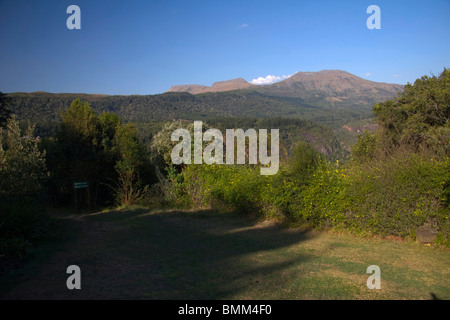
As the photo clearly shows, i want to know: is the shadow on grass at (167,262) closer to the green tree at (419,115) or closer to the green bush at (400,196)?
the green bush at (400,196)

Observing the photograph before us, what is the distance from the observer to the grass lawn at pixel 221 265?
15.0 feet

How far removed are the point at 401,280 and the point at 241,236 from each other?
4260mm

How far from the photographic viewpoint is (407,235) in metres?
7.81

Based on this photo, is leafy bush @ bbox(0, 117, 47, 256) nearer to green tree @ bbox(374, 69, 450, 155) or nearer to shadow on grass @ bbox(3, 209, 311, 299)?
shadow on grass @ bbox(3, 209, 311, 299)

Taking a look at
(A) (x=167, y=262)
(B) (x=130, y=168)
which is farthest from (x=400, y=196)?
(B) (x=130, y=168)

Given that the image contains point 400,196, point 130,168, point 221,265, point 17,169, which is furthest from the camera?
point 130,168

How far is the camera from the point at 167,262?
6059 mm

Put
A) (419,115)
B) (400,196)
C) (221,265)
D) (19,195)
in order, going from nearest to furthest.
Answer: (221,265), (400,196), (19,195), (419,115)

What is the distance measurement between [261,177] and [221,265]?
18.2ft

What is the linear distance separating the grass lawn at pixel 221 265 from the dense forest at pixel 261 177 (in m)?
0.62

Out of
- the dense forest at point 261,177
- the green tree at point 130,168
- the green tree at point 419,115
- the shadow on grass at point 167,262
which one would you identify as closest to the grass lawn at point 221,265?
the shadow on grass at point 167,262

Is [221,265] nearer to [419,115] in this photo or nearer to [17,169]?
[17,169]

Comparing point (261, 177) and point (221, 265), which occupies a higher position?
point (261, 177)
